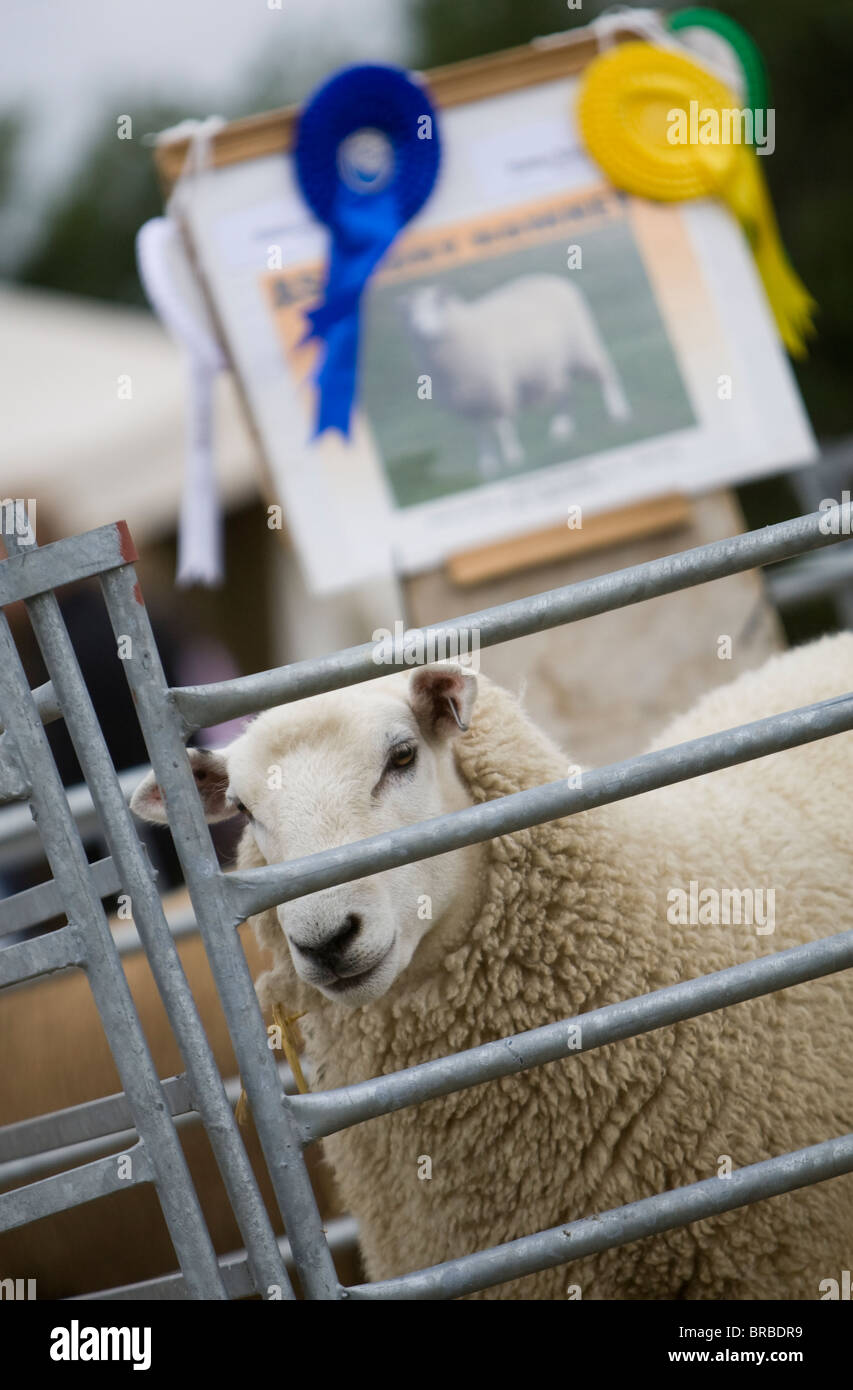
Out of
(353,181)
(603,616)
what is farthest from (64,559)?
(353,181)

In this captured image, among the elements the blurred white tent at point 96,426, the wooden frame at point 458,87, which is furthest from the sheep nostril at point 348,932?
the blurred white tent at point 96,426

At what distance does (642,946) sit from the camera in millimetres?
1768

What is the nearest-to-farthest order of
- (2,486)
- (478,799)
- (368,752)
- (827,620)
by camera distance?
(368,752) < (478,799) < (2,486) < (827,620)

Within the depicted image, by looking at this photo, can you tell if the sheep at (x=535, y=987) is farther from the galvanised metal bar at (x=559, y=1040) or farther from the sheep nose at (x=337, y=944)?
the galvanised metal bar at (x=559, y=1040)

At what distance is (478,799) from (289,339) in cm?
158

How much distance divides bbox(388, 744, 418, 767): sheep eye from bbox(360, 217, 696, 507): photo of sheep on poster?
1.34 meters

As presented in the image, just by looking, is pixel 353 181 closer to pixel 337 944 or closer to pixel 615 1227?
pixel 337 944

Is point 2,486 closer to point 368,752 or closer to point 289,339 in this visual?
point 289,339

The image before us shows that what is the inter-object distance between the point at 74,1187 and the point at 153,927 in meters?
0.30

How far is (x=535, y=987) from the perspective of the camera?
1761 mm

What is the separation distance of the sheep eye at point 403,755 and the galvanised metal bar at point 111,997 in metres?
0.54

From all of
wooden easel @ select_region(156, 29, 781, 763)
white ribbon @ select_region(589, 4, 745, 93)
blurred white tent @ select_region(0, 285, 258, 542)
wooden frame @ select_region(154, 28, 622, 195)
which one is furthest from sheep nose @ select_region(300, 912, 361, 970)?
blurred white tent @ select_region(0, 285, 258, 542)

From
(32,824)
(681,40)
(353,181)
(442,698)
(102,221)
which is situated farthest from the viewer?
(102,221)
